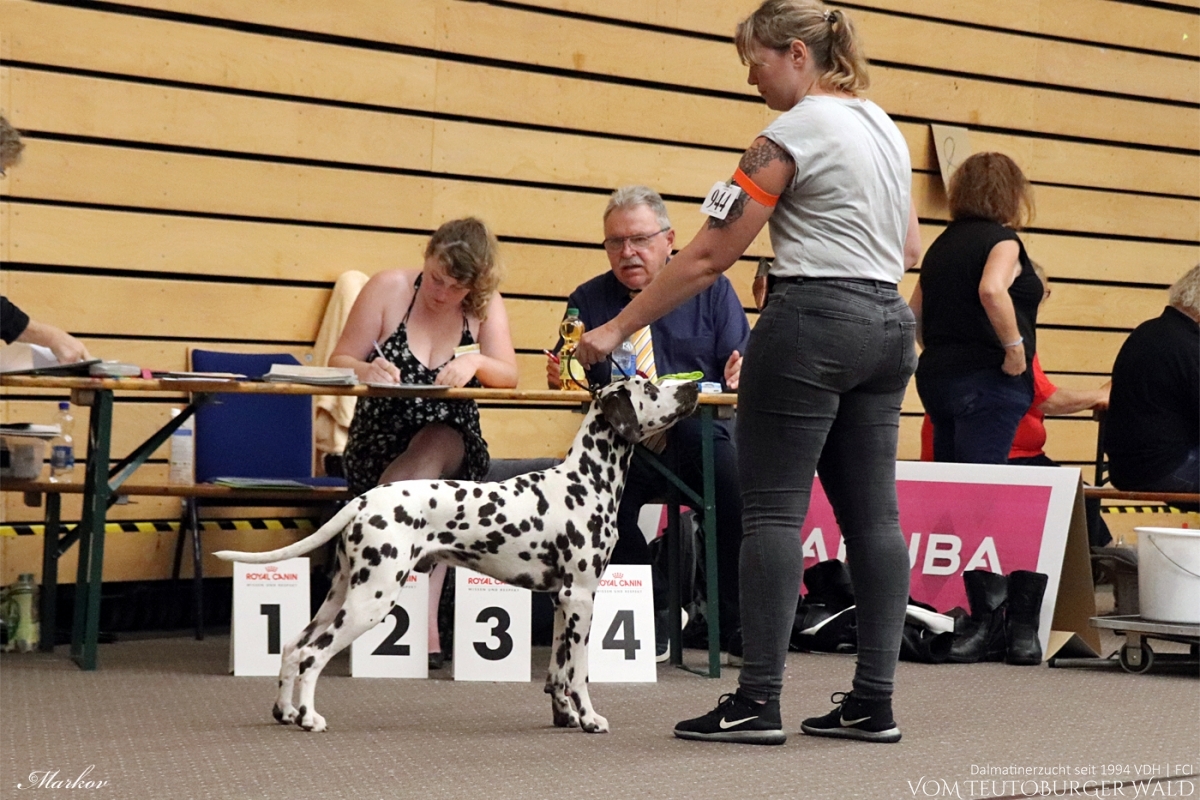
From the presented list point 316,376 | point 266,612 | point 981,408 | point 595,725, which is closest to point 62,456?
point 266,612

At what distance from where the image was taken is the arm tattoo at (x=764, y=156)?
298cm

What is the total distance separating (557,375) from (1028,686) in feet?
5.34

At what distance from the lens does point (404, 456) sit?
14.3 feet

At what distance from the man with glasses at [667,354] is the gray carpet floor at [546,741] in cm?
48

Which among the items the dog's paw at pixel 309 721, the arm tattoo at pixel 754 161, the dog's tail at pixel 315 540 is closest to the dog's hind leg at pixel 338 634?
the dog's paw at pixel 309 721

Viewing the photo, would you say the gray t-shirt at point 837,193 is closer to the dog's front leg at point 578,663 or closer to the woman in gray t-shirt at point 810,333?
the woman in gray t-shirt at point 810,333

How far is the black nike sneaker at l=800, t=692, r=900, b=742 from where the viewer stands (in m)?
3.16

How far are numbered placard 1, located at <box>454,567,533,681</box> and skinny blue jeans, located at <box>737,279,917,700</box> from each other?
1.09 metres

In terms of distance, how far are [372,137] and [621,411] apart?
2731 mm

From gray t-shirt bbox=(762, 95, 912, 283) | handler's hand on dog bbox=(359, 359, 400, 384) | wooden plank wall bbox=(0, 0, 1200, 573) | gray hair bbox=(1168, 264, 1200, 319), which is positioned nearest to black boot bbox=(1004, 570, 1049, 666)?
gray hair bbox=(1168, 264, 1200, 319)

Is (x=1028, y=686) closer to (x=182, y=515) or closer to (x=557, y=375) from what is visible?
(x=557, y=375)

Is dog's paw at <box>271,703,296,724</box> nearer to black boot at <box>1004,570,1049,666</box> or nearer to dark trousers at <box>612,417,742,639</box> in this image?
dark trousers at <box>612,417,742,639</box>

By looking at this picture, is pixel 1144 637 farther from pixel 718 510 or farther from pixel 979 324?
pixel 718 510

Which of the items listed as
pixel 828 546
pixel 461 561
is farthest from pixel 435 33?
pixel 461 561
